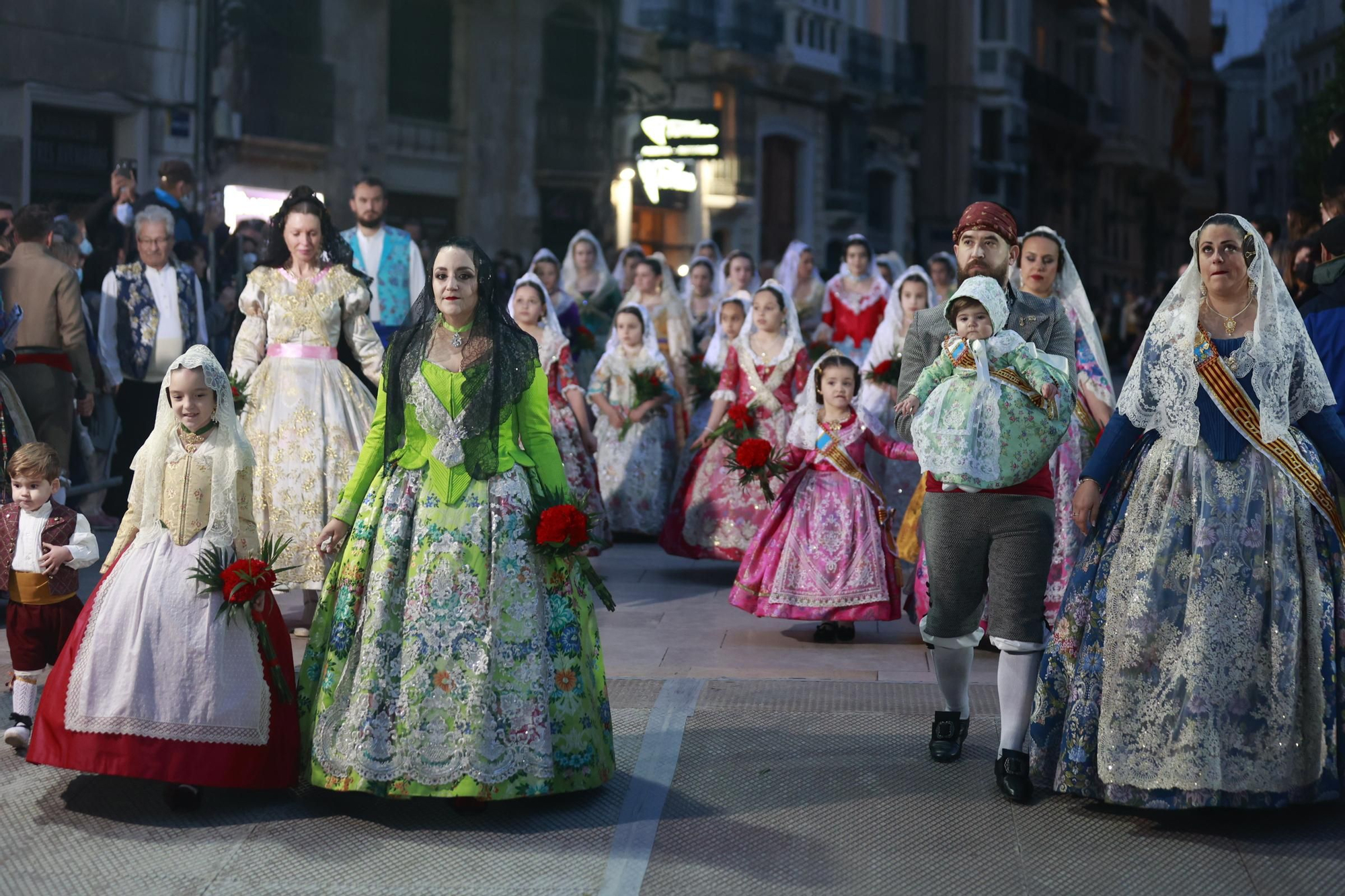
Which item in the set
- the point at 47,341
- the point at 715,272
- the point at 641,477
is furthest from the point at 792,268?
the point at 47,341

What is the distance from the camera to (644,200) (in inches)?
1026

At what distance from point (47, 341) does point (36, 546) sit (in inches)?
146

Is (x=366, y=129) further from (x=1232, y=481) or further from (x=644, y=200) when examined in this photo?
(x=1232, y=481)

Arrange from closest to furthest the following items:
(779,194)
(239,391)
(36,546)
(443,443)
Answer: (443,443) → (36,546) → (239,391) → (779,194)

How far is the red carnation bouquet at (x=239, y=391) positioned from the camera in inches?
277

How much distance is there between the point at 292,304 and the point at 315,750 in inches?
122

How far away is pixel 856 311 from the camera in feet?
42.8

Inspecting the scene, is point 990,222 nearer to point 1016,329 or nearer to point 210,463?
point 1016,329

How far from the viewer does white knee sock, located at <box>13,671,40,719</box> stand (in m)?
5.84

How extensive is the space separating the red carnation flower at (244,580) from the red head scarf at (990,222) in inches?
95.8

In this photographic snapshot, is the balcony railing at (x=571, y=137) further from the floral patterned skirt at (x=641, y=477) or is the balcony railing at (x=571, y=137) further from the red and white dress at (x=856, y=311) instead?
the floral patterned skirt at (x=641, y=477)

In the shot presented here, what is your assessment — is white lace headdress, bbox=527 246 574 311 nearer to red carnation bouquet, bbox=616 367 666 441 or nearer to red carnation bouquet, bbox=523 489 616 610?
red carnation bouquet, bbox=616 367 666 441

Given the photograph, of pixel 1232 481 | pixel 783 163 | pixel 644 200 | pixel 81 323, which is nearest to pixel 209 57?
pixel 81 323

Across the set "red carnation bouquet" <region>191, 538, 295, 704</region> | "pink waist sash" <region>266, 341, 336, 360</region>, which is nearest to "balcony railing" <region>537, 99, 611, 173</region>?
"pink waist sash" <region>266, 341, 336, 360</region>
